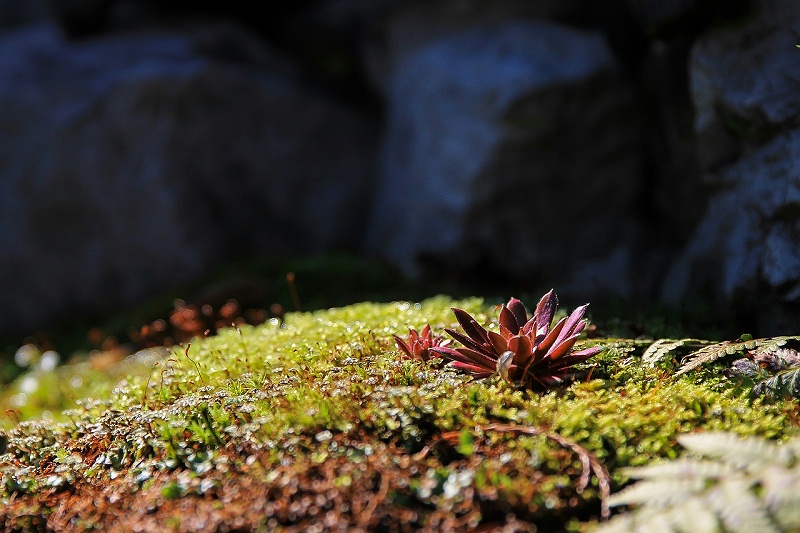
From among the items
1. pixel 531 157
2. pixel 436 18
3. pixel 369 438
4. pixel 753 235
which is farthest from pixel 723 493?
pixel 436 18

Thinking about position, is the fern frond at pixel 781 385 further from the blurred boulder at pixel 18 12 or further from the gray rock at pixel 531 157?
the blurred boulder at pixel 18 12

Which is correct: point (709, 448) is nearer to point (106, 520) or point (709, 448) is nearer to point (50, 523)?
point (106, 520)

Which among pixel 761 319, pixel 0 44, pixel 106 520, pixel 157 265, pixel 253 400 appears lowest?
pixel 157 265

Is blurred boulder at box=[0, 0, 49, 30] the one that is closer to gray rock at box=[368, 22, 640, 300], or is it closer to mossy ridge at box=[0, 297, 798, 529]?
gray rock at box=[368, 22, 640, 300]

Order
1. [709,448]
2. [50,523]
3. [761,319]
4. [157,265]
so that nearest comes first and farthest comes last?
[709,448] → [50,523] → [761,319] → [157,265]

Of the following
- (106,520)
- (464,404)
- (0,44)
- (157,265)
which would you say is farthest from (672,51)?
(0,44)

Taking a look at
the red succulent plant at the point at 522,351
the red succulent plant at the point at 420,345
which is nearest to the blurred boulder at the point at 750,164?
the red succulent plant at the point at 522,351
